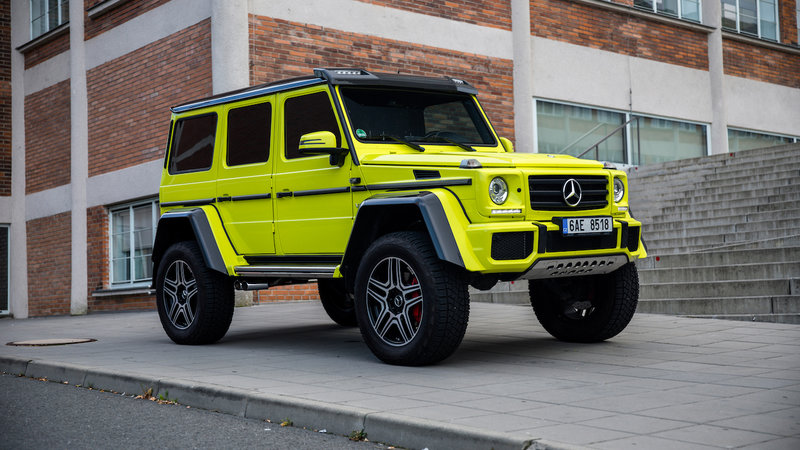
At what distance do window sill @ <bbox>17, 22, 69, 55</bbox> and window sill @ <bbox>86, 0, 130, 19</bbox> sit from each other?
42.4 inches

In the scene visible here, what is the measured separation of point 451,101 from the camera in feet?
26.1

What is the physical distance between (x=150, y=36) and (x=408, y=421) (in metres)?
12.3

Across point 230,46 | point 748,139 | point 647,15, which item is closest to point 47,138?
point 230,46

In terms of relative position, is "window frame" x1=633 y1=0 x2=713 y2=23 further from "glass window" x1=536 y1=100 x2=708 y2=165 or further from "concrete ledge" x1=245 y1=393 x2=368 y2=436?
"concrete ledge" x1=245 y1=393 x2=368 y2=436

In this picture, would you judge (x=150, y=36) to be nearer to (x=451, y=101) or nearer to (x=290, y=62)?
(x=290, y=62)

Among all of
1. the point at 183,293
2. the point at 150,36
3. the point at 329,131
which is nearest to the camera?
the point at 329,131

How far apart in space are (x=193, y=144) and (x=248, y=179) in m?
1.05

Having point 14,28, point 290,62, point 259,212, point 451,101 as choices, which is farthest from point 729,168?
point 14,28

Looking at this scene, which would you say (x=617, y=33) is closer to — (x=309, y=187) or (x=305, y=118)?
(x=305, y=118)

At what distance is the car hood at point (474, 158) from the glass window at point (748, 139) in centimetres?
1585

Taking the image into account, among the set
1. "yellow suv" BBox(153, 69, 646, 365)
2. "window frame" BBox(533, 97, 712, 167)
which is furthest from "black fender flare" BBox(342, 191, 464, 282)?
"window frame" BBox(533, 97, 712, 167)

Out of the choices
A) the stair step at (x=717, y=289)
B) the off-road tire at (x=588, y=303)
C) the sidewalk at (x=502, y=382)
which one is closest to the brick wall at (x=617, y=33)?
the stair step at (x=717, y=289)

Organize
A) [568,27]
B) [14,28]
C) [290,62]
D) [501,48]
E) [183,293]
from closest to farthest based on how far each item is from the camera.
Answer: [183,293] < [290,62] < [501,48] < [568,27] < [14,28]

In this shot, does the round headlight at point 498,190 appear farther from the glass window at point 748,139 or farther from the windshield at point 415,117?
the glass window at point 748,139
